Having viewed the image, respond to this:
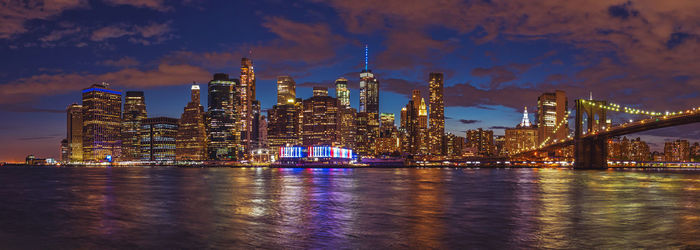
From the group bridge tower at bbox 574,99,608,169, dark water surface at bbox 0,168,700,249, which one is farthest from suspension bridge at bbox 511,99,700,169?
dark water surface at bbox 0,168,700,249

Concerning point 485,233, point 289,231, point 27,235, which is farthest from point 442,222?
point 27,235

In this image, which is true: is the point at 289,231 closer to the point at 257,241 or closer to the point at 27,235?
the point at 257,241

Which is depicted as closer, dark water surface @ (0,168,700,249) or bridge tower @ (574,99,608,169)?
dark water surface @ (0,168,700,249)

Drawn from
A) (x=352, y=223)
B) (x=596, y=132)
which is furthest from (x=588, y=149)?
(x=352, y=223)

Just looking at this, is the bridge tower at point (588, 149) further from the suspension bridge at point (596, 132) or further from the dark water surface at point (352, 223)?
the dark water surface at point (352, 223)

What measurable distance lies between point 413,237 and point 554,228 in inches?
304

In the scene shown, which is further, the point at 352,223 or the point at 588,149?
the point at 588,149

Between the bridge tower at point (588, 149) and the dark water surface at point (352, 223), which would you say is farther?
the bridge tower at point (588, 149)

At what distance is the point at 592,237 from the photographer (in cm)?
2352

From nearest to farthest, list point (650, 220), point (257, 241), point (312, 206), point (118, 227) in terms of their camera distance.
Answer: point (257, 241), point (118, 227), point (650, 220), point (312, 206)

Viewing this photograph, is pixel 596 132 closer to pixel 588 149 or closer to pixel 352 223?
pixel 588 149

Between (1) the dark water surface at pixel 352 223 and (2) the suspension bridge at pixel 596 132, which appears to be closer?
(1) the dark water surface at pixel 352 223

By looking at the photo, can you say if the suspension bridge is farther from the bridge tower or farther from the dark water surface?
the dark water surface

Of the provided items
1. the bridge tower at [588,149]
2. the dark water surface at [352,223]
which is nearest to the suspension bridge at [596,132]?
the bridge tower at [588,149]
